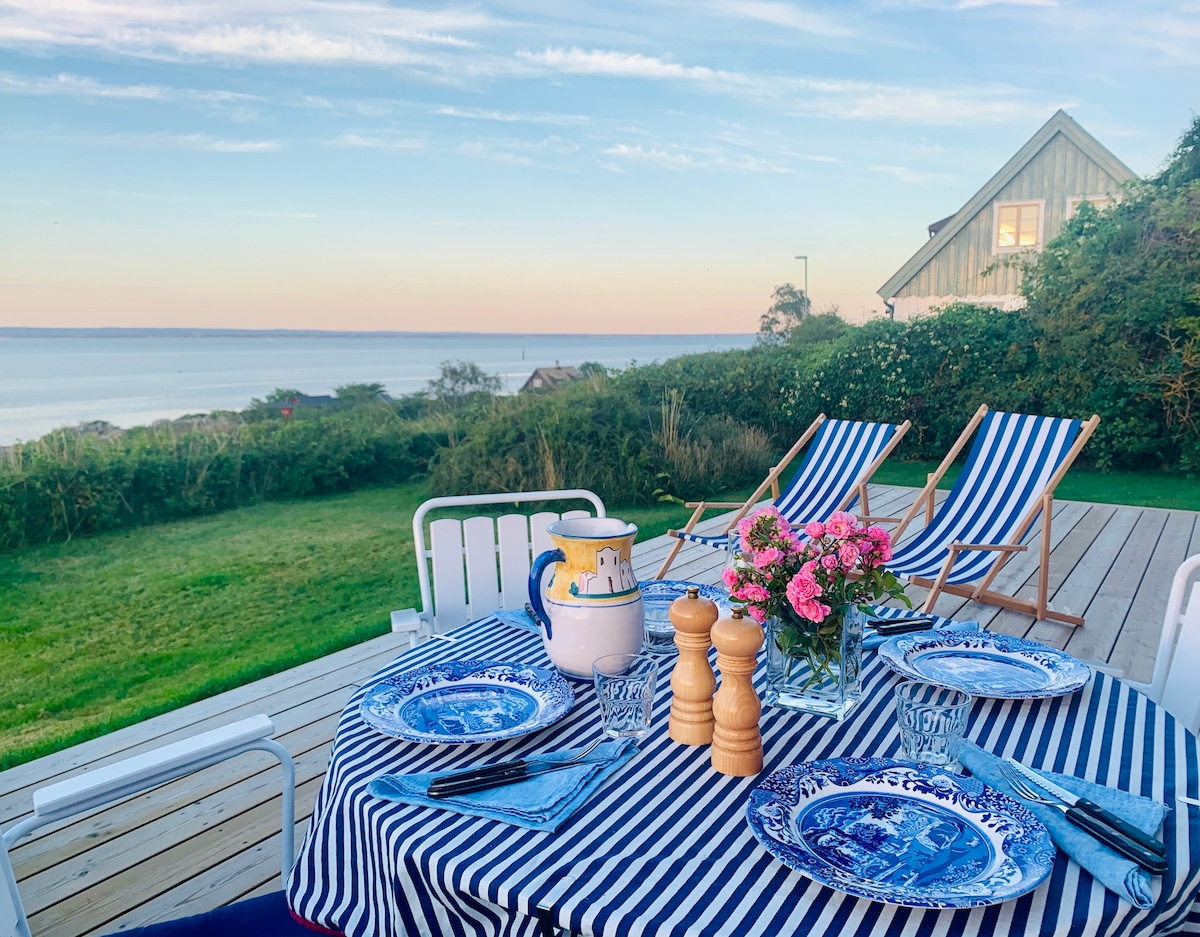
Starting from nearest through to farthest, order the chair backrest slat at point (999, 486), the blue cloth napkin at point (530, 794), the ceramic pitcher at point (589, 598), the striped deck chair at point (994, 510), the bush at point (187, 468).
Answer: the blue cloth napkin at point (530, 794)
the ceramic pitcher at point (589, 598)
the striped deck chair at point (994, 510)
the chair backrest slat at point (999, 486)
the bush at point (187, 468)

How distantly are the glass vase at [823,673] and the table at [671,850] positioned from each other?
0.03 metres

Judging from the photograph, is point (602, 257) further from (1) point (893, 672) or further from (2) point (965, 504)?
(1) point (893, 672)

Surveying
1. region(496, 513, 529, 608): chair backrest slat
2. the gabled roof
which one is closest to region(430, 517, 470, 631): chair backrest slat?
region(496, 513, 529, 608): chair backrest slat

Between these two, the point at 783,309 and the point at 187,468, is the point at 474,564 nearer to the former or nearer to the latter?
the point at 187,468

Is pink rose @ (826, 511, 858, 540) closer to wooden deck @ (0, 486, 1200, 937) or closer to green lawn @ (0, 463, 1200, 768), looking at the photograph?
wooden deck @ (0, 486, 1200, 937)

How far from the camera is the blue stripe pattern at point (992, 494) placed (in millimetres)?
3809

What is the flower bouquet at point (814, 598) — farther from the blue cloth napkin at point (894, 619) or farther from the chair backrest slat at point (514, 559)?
the chair backrest slat at point (514, 559)

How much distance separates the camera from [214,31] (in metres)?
7.71

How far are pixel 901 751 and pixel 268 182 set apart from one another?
11847mm

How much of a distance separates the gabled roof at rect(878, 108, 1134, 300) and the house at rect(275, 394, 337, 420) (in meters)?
9.53

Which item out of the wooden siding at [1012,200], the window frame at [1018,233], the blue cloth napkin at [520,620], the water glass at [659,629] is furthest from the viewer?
the window frame at [1018,233]

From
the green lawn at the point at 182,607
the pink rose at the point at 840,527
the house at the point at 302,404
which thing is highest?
the pink rose at the point at 840,527

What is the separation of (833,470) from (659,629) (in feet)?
10.7

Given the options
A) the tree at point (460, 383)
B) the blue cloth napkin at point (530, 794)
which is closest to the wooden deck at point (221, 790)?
the blue cloth napkin at point (530, 794)
